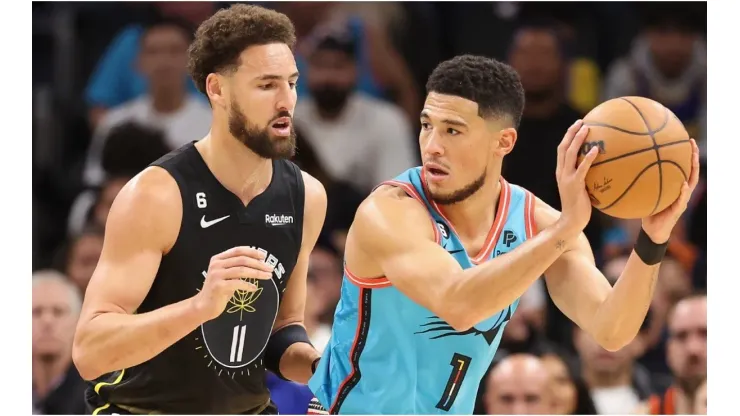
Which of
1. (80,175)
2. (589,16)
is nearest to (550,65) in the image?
(589,16)

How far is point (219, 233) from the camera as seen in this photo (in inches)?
171

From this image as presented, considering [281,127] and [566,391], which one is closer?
[281,127]

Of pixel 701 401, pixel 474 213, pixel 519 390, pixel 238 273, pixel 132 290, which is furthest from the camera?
pixel 519 390

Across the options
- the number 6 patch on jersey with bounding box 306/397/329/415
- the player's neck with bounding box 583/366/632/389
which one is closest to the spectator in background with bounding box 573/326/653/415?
the player's neck with bounding box 583/366/632/389

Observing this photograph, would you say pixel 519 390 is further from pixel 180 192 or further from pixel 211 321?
pixel 180 192

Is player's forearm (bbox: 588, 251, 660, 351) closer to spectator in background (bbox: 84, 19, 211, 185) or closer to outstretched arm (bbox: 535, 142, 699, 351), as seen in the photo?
outstretched arm (bbox: 535, 142, 699, 351)

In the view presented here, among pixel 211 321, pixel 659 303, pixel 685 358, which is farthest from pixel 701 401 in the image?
pixel 211 321

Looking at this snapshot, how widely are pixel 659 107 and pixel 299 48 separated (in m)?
5.54

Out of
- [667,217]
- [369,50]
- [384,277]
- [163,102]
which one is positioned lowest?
[384,277]

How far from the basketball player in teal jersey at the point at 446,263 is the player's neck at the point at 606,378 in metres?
3.31

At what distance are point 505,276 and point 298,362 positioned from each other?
1280 millimetres

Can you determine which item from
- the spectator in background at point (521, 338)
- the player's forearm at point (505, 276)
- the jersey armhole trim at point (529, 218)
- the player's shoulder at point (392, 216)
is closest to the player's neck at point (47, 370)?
the spectator in background at point (521, 338)

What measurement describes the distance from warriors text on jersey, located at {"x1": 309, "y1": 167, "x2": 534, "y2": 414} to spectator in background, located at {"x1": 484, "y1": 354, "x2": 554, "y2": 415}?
2.44 meters

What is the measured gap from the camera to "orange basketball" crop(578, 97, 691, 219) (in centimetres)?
380
